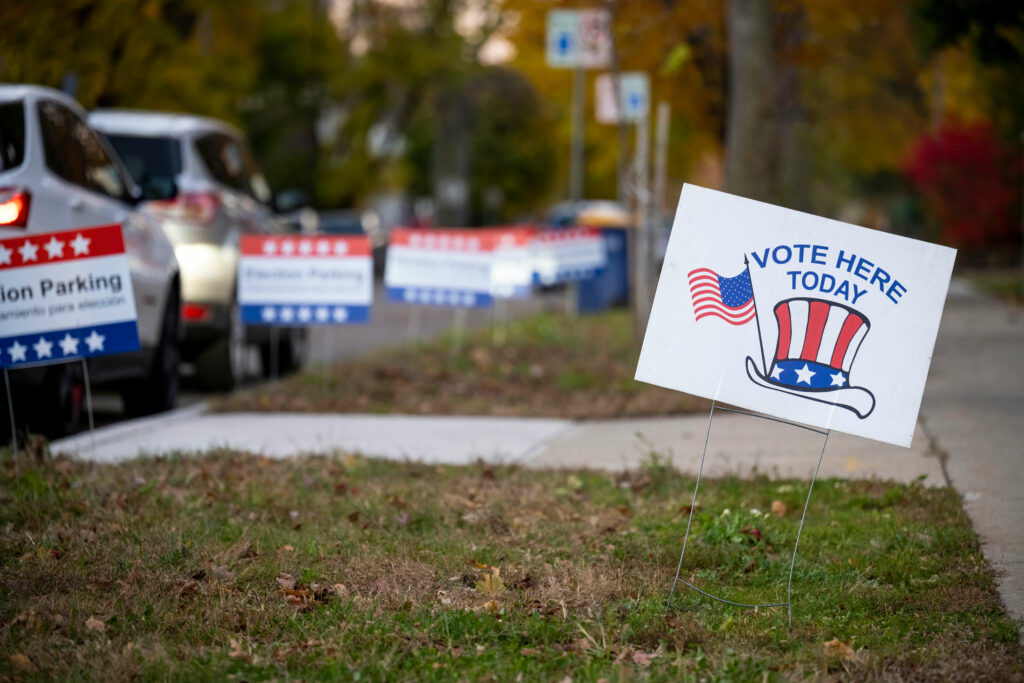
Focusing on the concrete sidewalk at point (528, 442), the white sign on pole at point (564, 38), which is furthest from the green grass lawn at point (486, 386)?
the white sign on pole at point (564, 38)

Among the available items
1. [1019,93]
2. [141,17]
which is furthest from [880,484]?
[1019,93]

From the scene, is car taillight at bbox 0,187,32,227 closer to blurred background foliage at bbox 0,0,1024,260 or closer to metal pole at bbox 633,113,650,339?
blurred background foliage at bbox 0,0,1024,260

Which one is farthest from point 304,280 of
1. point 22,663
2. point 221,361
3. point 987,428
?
point 22,663

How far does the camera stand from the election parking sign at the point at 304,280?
34.8ft

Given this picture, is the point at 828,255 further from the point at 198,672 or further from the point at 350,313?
the point at 350,313

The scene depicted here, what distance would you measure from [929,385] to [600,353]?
3.53 metres

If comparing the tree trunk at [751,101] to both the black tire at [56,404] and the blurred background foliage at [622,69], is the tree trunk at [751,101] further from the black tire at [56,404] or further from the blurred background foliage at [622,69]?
the black tire at [56,404]

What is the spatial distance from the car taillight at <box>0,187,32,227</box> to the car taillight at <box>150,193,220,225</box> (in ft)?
11.6

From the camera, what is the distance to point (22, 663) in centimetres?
415

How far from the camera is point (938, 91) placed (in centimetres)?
3697

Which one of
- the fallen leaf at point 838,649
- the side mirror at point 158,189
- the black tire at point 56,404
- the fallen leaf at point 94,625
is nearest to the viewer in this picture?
the fallen leaf at point 838,649

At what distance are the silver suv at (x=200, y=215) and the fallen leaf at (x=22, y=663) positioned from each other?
6.43 m

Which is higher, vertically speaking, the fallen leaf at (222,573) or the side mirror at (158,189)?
the side mirror at (158,189)

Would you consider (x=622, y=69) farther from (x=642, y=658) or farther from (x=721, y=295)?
(x=642, y=658)
